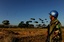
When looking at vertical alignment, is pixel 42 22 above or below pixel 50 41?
above

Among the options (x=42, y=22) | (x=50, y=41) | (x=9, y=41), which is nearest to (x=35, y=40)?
(x=9, y=41)

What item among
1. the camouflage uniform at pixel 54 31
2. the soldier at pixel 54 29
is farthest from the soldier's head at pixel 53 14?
the camouflage uniform at pixel 54 31

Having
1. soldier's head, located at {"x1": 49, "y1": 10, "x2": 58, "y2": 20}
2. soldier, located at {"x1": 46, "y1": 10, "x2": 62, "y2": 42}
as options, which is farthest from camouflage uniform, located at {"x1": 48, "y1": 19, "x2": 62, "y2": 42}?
soldier's head, located at {"x1": 49, "y1": 10, "x2": 58, "y2": 20}

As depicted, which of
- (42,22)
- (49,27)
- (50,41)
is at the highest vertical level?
(42,22)

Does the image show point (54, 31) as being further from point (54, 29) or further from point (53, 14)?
point (53, 14)

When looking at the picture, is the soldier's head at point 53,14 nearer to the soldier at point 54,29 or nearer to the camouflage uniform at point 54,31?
the soldier at point 54,29

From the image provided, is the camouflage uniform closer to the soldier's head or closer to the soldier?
the soldier

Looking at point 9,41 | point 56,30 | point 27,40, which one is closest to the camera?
point 56,30

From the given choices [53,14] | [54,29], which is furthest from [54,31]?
[53,14]

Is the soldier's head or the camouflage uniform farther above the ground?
the soldier's head

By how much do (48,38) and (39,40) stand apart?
57.2ft

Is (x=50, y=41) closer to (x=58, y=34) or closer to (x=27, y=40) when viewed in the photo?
(x=58, y=34)

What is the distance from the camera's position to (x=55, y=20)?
8.00 m

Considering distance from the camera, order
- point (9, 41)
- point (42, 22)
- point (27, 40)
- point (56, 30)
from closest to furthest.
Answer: point (56, 30), point (9, 41), point (27, 40), point (42, 22)
